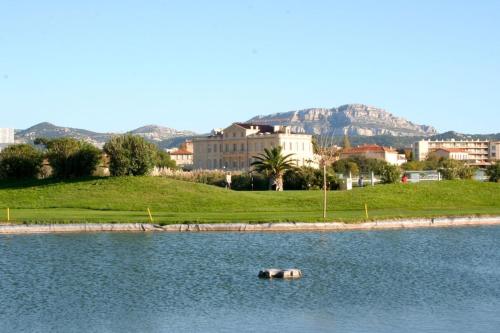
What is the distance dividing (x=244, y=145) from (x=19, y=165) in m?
83.2

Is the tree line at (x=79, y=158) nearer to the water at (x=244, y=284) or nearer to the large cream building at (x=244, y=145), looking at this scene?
the water at (x=244, y=284)

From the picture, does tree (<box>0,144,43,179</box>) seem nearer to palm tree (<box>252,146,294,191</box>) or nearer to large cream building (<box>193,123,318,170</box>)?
palm tree (<box>252,146,294,191</box>)

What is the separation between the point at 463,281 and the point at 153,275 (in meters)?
12.0

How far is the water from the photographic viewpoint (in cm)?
2519

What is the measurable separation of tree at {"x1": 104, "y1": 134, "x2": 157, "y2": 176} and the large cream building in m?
77.8

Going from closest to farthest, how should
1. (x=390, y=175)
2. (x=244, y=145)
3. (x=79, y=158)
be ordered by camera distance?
(x=79, y=158), (x=390, y=175), (x=244, y=145)

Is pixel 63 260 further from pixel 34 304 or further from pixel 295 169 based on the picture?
pixel 295 169

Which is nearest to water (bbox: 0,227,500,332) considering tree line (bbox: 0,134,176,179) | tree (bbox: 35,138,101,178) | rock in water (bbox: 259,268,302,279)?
rock in water (bbox: 259,268,302,279)

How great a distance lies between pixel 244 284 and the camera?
31.8 metres

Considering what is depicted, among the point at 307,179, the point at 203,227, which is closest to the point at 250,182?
the point at 307,179

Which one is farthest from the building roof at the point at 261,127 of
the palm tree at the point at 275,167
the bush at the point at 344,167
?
the palm tree at the point at 275,167

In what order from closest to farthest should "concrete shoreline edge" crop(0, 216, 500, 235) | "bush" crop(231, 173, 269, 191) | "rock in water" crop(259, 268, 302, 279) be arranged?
1. "rock in water" crop(259, 268, 302, 279)
2. "concrete shoreline edge" crop(0, 216, 500, 235)
3. "bush" crop(231, 173, 269, 191)

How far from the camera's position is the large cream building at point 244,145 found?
152m

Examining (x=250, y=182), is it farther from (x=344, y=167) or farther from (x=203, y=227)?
(x=344, y=167)
